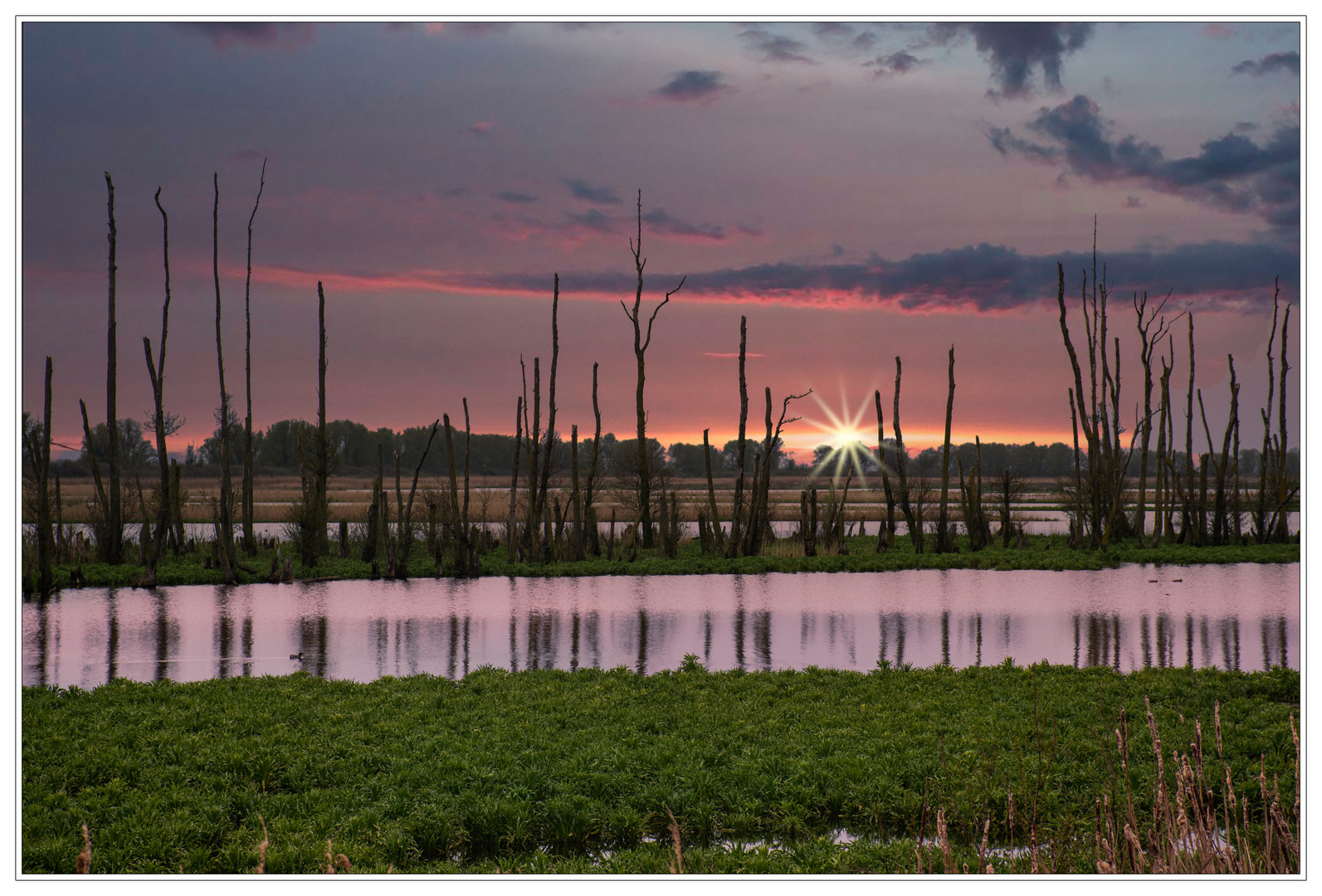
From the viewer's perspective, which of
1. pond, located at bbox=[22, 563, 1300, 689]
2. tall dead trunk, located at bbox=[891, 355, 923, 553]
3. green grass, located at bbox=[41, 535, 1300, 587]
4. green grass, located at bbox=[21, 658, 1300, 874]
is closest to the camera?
green grass, located at bbox=[21, 658, 1300, 874]

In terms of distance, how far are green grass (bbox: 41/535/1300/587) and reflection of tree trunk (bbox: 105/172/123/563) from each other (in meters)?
0.81

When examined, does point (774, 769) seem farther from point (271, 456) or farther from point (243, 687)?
point (271, 456)

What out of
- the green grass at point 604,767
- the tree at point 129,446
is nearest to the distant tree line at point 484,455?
the tree at point 129,446

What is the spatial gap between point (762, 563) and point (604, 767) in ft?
61.1

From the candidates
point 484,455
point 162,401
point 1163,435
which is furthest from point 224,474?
point 484,455

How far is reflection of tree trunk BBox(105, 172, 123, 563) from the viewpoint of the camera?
21.6 metres

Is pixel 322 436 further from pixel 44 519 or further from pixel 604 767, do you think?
pixel 604 767

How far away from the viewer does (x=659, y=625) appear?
52.5 ft

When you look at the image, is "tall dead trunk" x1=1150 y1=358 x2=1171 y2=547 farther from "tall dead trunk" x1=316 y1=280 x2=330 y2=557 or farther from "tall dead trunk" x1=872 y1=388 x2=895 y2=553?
"tall dead trunk" x1=316 y1=280 x2=330 y2=557

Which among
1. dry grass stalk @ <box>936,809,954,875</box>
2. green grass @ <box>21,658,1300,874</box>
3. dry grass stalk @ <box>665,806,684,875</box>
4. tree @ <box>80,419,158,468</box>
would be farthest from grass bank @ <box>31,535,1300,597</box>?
dry grass stalk @ <box>936,809,954,875</box>

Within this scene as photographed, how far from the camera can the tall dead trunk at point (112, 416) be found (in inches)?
850

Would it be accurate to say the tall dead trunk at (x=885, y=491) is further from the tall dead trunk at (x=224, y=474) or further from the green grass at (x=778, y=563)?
the tall dead trunk at (x=224, y=474)

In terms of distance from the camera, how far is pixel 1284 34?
7.01 metres
